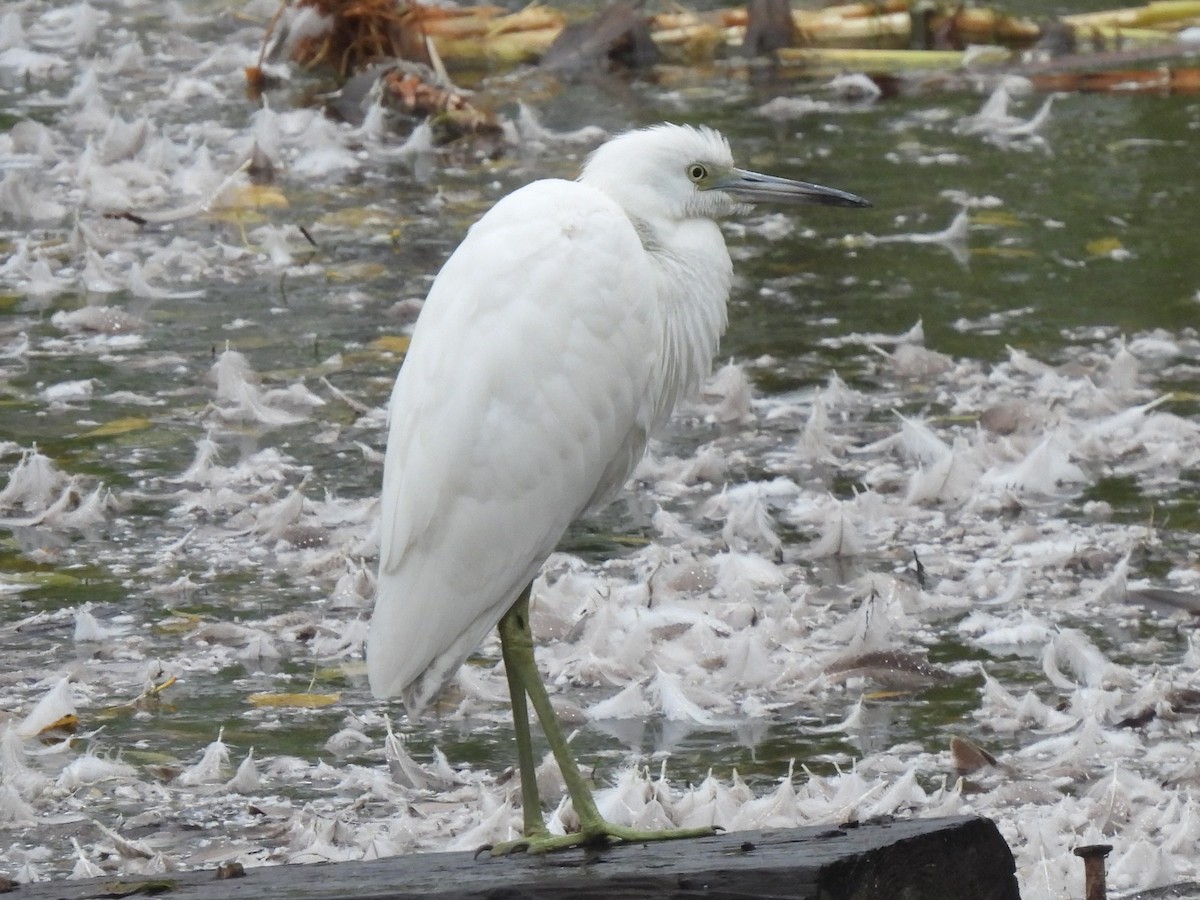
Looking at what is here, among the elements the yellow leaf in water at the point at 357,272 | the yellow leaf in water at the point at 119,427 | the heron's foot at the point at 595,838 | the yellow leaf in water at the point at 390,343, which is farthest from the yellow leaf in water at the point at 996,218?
the heron's foot at the point at 595,838

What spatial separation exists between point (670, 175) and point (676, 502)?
1.98 meters

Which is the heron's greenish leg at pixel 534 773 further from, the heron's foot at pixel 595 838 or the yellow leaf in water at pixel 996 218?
the yellow leaf in water at pixel 996 218

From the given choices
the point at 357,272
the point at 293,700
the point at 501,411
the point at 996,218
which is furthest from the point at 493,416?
the point at 996,218

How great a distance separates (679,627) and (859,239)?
365 cm

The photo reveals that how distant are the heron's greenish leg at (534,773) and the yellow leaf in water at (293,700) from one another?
3.08ft

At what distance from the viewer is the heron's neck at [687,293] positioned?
12.8 ft

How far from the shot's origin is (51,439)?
608 centimetres

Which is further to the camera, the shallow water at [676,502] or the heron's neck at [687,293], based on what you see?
the shallow water at [676,502]

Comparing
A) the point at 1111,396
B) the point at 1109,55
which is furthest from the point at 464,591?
the point at 1109,55

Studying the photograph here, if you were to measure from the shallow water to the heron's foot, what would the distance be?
0.41 meters

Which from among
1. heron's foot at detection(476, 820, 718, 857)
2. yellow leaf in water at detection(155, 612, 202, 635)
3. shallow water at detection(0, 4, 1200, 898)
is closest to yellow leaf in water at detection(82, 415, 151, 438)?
shallow water at detection(0, 4, 1200, 898)

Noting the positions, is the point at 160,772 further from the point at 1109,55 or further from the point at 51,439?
the point at 1109,55

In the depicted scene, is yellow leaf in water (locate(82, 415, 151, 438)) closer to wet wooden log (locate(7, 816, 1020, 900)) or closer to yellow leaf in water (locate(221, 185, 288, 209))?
yellow leaf in water (locate(221, 185, 288, 209))

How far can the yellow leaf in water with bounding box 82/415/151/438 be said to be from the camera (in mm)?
6152
